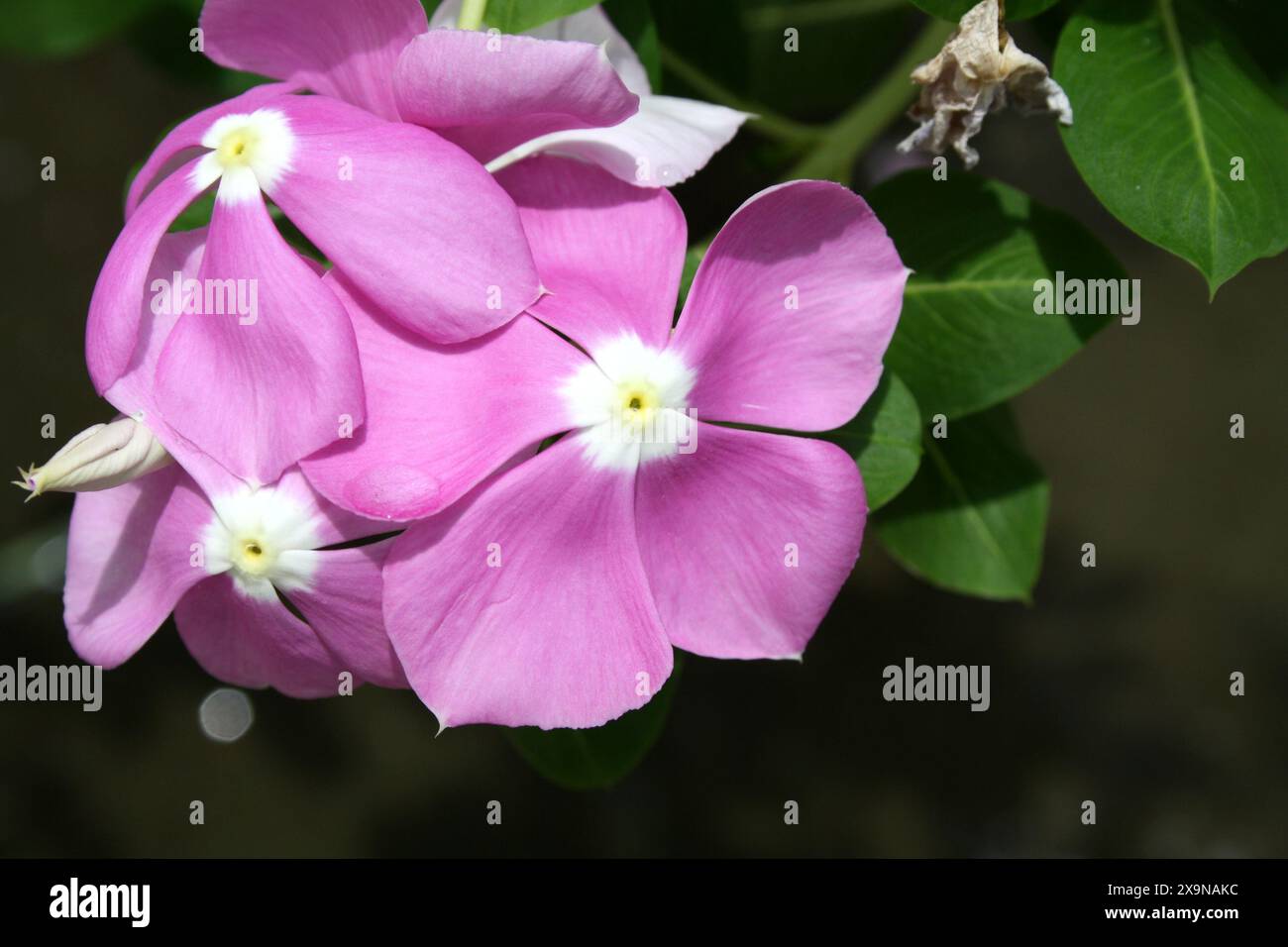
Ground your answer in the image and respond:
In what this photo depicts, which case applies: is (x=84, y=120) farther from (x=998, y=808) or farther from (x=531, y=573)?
(x=998, y=808)

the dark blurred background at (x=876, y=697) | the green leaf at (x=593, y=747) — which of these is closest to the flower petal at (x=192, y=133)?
the green leaf at (x=593, y=747)

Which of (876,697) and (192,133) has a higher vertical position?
(192,133)

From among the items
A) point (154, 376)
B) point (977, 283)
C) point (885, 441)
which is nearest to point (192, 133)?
point (154, 376)

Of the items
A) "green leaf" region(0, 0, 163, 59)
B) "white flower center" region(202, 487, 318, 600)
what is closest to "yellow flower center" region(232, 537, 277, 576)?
"white flower center" region(202, 487, 318, 600)

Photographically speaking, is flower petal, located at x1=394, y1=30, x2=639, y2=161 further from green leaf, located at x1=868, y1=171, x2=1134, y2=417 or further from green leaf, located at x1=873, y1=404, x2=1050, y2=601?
green leaf, located at x1=873, y1=404, x2=1050, y2=601

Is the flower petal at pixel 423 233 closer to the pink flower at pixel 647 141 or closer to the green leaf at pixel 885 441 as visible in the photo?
the pink flower at pixel 647 141

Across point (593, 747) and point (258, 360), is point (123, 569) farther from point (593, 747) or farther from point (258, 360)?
point (593, 747)
